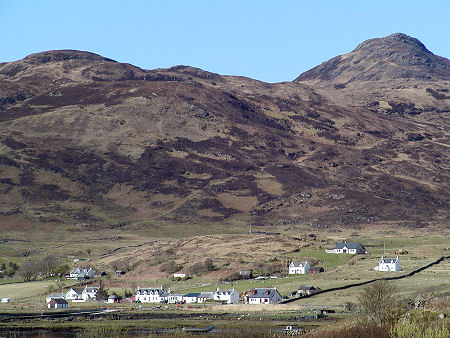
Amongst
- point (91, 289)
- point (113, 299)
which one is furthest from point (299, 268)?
point (91, 289)

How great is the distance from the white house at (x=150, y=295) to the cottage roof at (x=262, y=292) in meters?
14.4

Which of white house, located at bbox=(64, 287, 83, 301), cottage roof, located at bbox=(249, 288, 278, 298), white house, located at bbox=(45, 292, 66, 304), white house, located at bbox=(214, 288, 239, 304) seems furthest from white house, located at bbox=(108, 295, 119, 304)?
cottage roof, located at bbox=(249, 288, 278, 298)

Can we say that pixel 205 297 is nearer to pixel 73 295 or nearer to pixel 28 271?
pixel 73 295

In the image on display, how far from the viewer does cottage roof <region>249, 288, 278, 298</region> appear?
104644 millimetres

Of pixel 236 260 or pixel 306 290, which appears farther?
pixel 236 260

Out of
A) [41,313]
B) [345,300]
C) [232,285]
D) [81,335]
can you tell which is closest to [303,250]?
[232,285]

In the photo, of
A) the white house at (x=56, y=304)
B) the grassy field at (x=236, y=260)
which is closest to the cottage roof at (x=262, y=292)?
the grassy field at (x=236, y=260)

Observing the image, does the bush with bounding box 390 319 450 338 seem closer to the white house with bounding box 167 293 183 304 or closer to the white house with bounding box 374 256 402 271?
the white house with bounding box 167 293 183 304

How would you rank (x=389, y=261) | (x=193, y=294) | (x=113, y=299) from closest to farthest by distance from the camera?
(x=193, y=294) → (x=113, y=299) → (x=389, y=261)

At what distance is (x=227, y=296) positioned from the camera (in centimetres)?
10819

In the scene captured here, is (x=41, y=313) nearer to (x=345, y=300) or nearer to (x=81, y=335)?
(x=81, y=335)

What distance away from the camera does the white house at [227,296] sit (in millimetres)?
107312

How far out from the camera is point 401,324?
152 feet

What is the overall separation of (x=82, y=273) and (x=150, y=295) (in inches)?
1246
